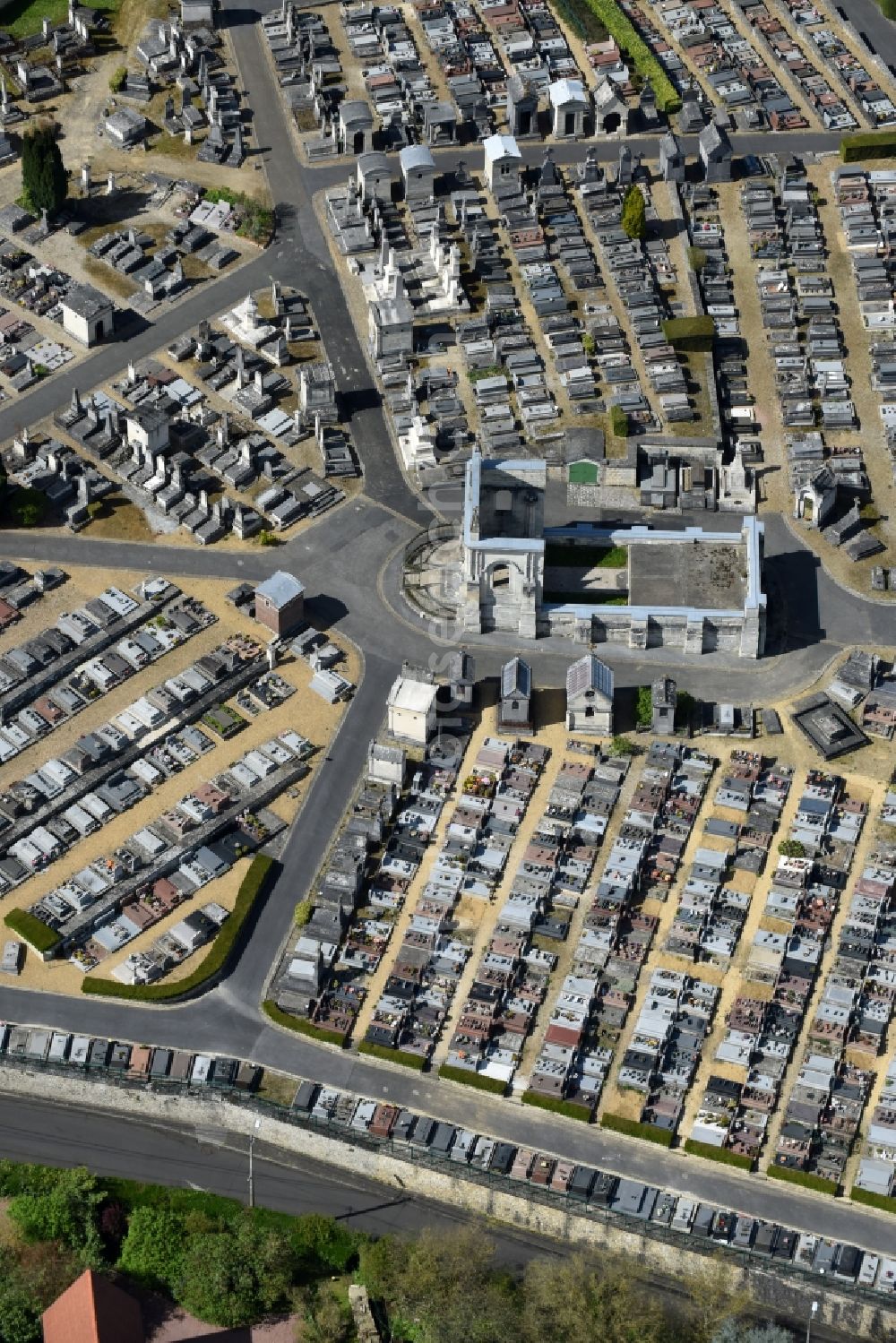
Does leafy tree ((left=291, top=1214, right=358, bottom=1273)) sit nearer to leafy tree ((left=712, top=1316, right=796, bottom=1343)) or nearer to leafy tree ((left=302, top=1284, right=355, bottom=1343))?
leafy tree ((left=302, top=1284, right=355, bottom=1343))

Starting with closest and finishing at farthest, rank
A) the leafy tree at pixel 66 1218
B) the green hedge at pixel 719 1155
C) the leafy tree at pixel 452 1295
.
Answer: the leafy tree at pixel 452 1295
the leafy tree at pixel 66 1218
the green hedge at pixel 719 1155

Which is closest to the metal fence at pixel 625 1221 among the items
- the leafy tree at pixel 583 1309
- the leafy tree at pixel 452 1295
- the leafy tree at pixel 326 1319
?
the leafy tree at pixel 583 1309

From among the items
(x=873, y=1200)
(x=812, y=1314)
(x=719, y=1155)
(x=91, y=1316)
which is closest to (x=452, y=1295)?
(x=719, y=1155)

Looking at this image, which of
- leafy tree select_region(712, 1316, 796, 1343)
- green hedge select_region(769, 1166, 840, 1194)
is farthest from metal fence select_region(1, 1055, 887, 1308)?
green hedge select_region(769, 1166, 840, 1194)

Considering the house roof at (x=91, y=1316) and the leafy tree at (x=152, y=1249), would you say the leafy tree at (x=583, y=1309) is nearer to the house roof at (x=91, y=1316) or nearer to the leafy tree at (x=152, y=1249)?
the leafy tree at (x=152, y=1249)

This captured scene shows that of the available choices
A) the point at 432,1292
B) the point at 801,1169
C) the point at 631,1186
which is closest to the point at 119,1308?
the point at 432,1292

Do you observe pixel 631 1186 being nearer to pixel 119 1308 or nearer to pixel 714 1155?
pixel 714 1155

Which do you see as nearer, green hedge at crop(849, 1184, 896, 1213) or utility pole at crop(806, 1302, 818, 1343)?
utility pole at crop(806, 1302, 818, 1343)

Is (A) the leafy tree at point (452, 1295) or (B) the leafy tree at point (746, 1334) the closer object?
(B) the leafy tree at point (746, 1334)
